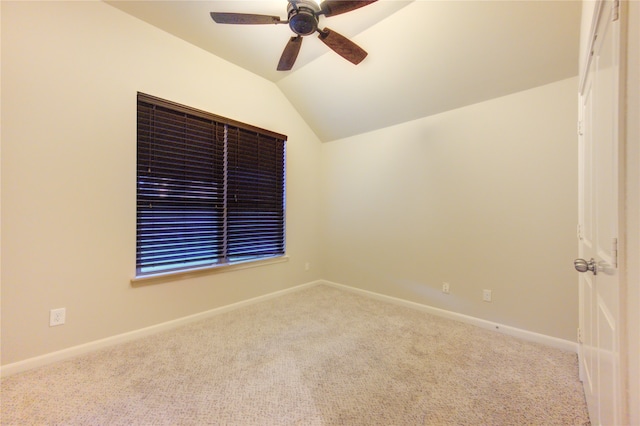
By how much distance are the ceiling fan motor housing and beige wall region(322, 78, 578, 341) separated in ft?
6.15

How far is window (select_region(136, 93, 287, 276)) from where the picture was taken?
7.77 ft

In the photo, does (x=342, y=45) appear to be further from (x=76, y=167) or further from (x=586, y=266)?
(x=76, y=167)

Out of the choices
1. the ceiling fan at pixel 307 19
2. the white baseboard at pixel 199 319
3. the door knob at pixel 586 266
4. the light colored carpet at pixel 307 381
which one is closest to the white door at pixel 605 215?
the door knob at pixel 586 266

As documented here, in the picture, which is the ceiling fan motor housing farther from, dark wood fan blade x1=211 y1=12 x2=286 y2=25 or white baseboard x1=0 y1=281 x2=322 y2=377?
white baseboard x1=0 y1=281 x2=322 y2=377

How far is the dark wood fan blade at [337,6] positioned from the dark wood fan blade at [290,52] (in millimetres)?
336

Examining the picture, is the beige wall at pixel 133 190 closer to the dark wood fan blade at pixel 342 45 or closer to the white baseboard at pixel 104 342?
the white baseboard at pixel 104 342

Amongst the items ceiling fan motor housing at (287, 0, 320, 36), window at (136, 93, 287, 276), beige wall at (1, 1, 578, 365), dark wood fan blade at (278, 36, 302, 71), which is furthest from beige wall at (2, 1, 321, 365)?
ceiling fan motor housing at (287, 0, 320, 36)

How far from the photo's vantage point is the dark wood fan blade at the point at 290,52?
1.84 m

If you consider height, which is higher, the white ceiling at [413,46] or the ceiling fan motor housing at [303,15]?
the white ceiling at [413,46]

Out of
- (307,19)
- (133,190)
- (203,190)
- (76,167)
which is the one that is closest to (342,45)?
(307,19)

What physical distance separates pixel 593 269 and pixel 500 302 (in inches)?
56.9

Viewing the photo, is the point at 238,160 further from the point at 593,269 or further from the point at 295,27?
the point at 593,269

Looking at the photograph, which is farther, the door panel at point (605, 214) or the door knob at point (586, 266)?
the door knob at point (586, 266)

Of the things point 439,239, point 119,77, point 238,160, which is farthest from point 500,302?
point 119,77
